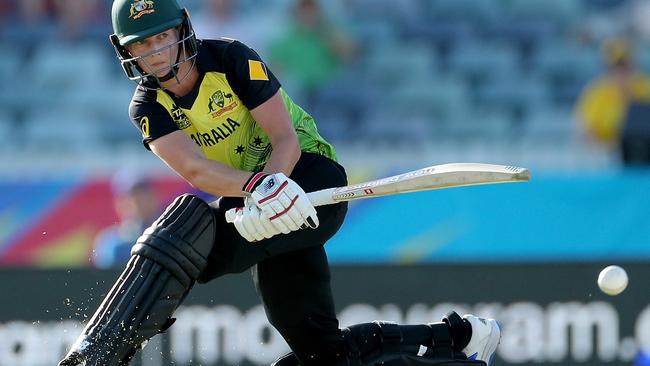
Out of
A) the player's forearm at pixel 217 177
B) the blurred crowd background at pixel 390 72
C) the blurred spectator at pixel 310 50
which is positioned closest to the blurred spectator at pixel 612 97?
the blurred crowd background at pixel 390 72

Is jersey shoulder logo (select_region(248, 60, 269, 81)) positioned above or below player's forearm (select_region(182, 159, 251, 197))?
above

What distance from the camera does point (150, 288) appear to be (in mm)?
3547

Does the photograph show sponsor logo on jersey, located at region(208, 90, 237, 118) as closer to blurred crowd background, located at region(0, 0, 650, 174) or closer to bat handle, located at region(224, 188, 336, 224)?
bat handle, located at region(224, 188, 336, 224)

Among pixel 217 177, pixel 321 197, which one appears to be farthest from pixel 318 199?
pixel 217 177

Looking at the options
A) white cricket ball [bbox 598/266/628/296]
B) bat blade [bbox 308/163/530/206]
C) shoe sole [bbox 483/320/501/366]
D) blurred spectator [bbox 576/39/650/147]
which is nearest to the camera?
bat blade [bbox 308/163/530/206]

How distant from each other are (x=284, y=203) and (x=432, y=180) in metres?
0.42

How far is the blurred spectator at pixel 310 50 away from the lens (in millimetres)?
8617

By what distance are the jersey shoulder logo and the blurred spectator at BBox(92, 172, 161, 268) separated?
2737mm

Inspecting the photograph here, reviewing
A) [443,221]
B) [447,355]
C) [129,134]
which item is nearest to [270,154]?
[447,355]

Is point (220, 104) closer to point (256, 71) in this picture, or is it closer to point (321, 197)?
point (256, 71)

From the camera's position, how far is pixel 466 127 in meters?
8.62

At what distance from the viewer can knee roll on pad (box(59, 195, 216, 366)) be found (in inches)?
137

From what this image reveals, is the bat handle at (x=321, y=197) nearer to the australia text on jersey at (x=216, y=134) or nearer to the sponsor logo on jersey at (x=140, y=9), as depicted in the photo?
the australia text on jersey at (x=216, y=134)

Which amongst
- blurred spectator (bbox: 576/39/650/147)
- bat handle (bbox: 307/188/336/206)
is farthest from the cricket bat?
blurred spectator (bbox: 576/39/650/147)
